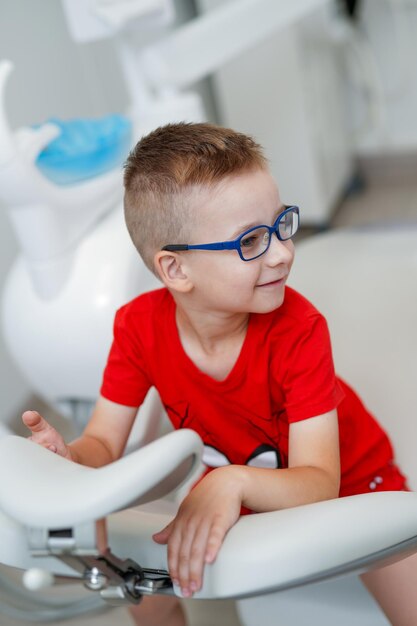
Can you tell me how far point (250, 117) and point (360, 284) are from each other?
4.39 ft

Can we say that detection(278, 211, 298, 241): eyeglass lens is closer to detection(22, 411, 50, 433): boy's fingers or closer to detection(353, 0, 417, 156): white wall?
detection(22, 411, 50, 433): boy's fingers

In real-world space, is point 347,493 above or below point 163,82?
below

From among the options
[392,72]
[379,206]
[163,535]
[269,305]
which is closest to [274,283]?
[269,305]

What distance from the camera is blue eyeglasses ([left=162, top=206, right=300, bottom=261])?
0.71 m

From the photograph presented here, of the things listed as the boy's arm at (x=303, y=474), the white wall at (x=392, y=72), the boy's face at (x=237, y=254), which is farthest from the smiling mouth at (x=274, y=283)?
the white wall at (x=392, y=72)

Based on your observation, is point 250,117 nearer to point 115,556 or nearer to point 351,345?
point 351,345

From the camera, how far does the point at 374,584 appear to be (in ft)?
2.42

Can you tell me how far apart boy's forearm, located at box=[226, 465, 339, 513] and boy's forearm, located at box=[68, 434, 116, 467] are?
0.65 feet

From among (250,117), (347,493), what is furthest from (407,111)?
(347,493)

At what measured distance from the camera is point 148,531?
661 millimetres

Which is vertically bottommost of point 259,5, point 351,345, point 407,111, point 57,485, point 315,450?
point 407,111

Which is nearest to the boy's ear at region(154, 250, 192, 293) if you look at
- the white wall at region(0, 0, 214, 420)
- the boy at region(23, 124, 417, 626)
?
the boy at region(23, 124, 417, 626)

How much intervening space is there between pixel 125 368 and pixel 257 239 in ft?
0.80

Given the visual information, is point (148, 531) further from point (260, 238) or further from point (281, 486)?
point (260, 238)
